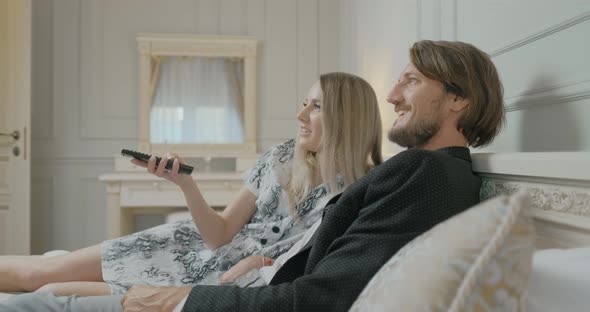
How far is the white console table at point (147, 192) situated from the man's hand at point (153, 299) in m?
2.15

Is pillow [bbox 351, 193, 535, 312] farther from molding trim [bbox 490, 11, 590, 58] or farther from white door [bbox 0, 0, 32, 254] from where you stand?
white door [bbox 0, 0, 32, 254]

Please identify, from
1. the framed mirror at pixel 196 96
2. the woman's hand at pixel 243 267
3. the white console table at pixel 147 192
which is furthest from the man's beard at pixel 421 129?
the framed mirror at pixel 196 96

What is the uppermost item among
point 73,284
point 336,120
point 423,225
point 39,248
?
point 336,120

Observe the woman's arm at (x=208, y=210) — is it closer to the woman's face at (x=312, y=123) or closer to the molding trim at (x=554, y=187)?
the woman's face at (x=312, y=123)

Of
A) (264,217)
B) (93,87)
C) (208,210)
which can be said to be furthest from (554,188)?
(93,87)

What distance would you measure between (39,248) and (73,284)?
2.66m

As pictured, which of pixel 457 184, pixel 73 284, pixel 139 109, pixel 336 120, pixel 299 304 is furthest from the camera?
pixel 139 109

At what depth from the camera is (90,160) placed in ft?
12.7

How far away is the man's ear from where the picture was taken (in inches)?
50.4

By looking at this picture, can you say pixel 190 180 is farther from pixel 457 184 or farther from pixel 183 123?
pixel 183 123

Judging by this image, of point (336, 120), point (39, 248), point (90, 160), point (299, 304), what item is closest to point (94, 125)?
point (90, 160)

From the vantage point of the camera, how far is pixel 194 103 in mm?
3852

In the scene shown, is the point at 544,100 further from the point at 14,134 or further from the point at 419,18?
the point at 14,134

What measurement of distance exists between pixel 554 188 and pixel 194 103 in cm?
315
